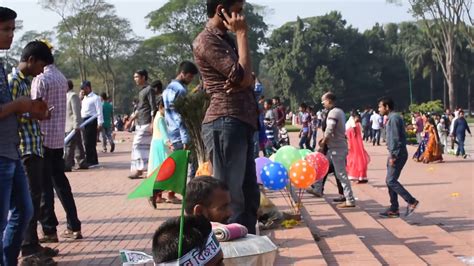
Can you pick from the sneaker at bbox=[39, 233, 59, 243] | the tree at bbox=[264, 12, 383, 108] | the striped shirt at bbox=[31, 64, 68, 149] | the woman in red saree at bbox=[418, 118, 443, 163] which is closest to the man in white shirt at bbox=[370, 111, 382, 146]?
the woman in red saree at bbox=[418, 118, 443, 163]

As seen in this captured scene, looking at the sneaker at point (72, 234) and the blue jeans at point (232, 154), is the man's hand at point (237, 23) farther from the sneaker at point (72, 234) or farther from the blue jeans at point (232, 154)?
the sneaker at point (72, 234)

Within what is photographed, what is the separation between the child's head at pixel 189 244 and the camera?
7.38 feet

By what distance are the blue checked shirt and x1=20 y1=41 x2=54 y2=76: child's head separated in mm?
2413

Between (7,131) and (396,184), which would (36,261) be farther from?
(396,184)

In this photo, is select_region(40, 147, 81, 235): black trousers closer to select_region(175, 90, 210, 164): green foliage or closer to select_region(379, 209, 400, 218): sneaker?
select_region(175, 90, 210, 164): green foliage

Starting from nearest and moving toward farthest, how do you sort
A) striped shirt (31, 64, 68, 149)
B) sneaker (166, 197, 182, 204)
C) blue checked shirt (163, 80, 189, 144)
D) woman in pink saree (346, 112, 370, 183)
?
striped shirt (31, 64, 68, 149)
blue checked shirt (163, 80, 189, 144)
sneaker (166, 197, 182, 204)
woman in pink saree (346, 112, 370, 183)

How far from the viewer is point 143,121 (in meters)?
9.95

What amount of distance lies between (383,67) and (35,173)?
2407 inches

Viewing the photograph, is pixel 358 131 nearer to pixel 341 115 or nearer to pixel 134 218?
pixel 341 115

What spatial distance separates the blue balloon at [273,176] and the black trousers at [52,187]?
1.90 meters

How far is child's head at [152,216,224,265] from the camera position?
2.25m

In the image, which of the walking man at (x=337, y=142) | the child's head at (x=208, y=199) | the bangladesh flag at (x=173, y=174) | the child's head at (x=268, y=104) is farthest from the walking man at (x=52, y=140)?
the child's head at (x=268, y=104)

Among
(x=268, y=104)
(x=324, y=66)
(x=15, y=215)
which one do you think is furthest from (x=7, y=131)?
(x=324, y=66)

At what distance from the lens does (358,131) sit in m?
12.2
